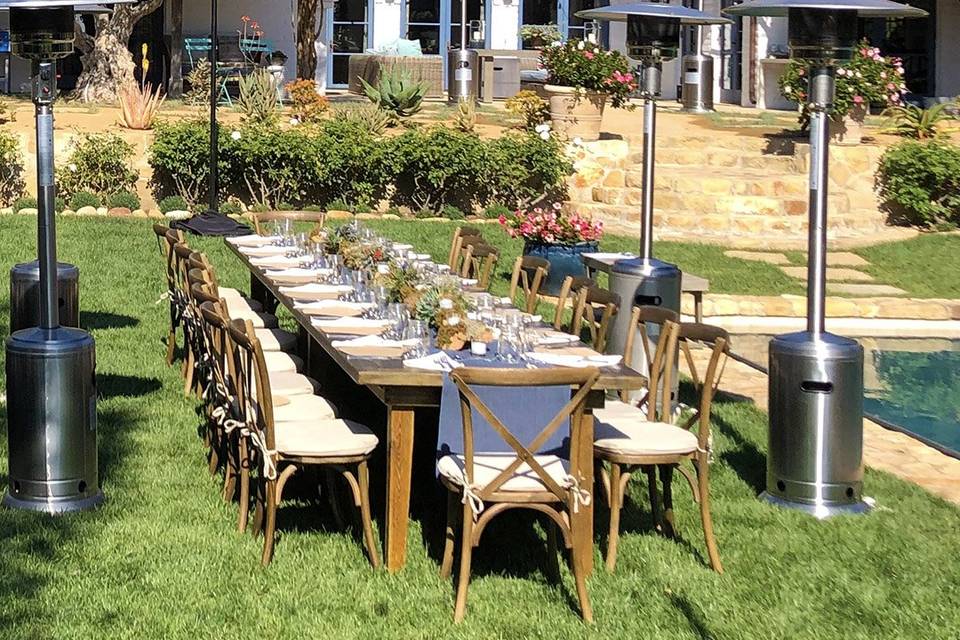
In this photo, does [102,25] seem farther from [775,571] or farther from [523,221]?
[775,571]

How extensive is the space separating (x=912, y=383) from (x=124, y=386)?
4.73m

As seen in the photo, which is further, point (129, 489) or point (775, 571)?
point (129, 489)

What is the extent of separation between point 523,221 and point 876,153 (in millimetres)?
5068

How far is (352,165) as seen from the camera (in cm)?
1403

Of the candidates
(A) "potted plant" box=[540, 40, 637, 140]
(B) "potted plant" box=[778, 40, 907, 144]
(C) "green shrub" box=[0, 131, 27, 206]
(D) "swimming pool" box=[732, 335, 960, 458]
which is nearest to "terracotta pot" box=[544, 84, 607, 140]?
(A) "potted plant" box=[540, 40, 637, 140]

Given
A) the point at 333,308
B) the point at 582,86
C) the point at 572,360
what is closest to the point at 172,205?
the point at 582,86

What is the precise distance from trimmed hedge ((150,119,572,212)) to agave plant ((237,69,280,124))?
53cm

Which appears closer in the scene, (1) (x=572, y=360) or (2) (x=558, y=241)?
(1) (x=572, y=360)

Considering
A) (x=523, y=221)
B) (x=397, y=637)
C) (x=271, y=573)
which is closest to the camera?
(x=397, y=637)

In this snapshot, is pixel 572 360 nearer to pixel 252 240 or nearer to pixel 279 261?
pixel 279 261

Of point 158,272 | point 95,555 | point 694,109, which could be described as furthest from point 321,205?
point 95,555

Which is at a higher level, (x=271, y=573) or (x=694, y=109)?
(x=694, y=109)

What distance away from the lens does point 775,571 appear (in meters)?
5.36

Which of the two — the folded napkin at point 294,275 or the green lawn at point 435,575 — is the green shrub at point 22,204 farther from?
the green lawn at point 435,575
